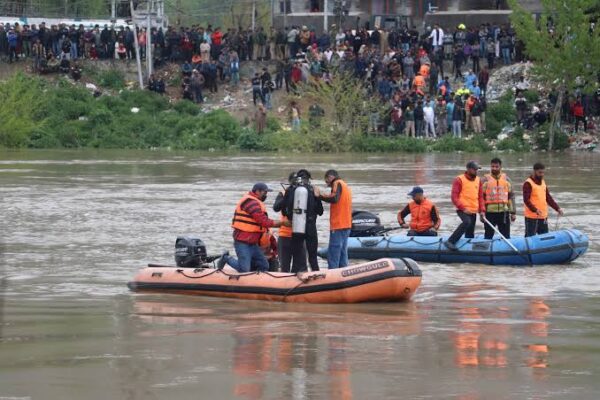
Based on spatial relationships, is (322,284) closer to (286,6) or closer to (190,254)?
(190,254)

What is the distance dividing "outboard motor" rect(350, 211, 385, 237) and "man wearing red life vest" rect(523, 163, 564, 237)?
2.16m

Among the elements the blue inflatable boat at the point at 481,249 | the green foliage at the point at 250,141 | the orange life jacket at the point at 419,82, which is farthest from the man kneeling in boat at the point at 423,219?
the green foliage at the point at 250,141

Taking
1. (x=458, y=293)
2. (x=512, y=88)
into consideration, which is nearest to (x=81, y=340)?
(x=458, y=293)

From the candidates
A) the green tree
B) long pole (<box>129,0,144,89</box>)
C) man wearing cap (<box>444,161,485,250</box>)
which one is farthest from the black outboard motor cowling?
long pole (<box>129,0,144,89</box>)

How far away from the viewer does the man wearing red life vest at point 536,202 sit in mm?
21094

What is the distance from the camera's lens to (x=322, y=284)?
1652cm

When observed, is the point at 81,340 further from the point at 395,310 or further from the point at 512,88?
the point at 512,88

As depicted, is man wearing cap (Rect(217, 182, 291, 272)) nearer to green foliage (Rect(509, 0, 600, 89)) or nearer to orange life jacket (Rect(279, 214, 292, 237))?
orange life jacket (Rect(279, 214, 292, 237))

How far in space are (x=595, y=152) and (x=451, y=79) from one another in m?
6.71

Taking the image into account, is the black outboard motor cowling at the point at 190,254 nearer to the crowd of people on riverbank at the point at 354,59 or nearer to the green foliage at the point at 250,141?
the crowd of people on riverbank at the point at 354,59

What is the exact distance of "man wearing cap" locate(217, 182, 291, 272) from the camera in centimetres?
1705

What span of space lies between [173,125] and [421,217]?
32385 millimetres

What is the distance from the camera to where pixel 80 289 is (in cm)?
1780

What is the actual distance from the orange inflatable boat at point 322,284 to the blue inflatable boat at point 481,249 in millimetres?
4093
